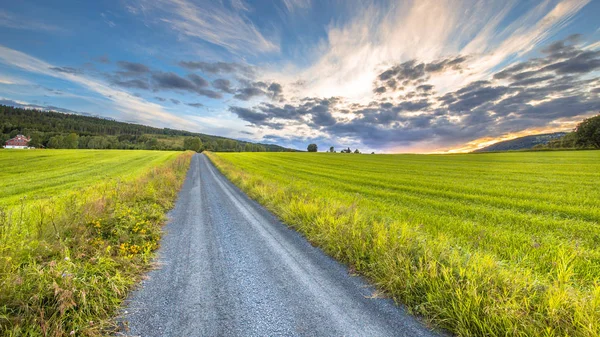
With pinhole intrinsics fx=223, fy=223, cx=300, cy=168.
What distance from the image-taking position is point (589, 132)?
65625mm

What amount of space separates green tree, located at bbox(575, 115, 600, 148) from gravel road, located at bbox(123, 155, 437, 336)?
101569 mm

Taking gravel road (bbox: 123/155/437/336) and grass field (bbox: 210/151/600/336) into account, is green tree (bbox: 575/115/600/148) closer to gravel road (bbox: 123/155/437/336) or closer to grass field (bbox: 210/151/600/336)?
grass field (bbox: 210/151/600/336)

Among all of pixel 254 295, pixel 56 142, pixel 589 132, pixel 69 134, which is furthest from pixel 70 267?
pixel 69 134

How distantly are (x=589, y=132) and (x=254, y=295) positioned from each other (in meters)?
107

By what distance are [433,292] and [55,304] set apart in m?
5.21

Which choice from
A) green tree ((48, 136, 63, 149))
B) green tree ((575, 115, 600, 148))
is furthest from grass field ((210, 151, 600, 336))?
green tree ((48, 136, 63, 149))

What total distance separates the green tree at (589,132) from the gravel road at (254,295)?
333ft

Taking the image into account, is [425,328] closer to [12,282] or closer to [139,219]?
[12,282]

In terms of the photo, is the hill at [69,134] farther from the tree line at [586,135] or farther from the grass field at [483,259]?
the tree line at [586,135]

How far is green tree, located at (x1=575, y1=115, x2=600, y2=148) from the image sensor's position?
6388cm

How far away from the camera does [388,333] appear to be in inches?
119

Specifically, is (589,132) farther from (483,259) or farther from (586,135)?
(483,259)

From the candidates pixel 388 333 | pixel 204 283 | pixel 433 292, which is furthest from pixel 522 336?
pixel 204 283

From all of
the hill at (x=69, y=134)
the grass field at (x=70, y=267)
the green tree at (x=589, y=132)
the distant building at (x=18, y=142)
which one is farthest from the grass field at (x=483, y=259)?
the distant building at (x=18, y=142)
